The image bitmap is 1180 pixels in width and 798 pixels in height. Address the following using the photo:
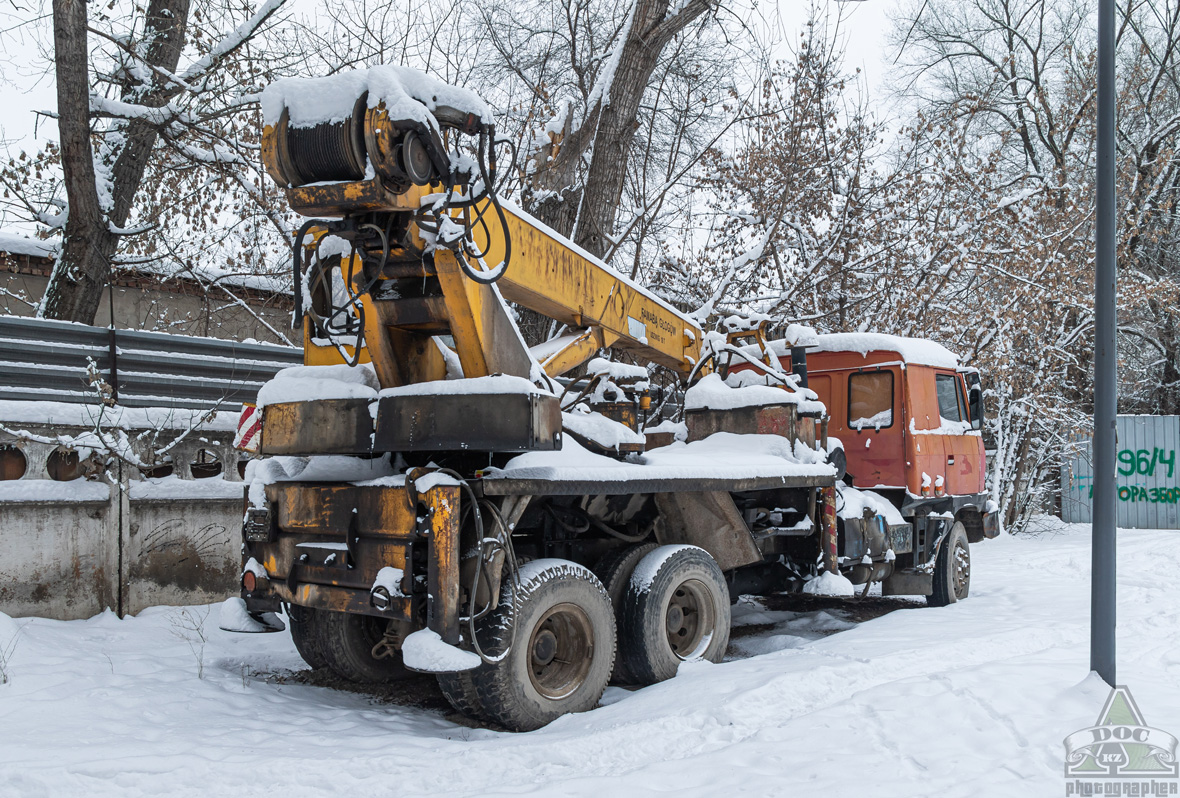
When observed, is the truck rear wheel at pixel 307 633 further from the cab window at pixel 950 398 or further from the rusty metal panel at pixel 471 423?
the cab window at pixel 950 398

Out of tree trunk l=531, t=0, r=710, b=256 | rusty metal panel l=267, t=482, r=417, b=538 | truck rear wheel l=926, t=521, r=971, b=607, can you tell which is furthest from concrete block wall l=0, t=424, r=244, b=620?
truck rear wheel l=926, t=521, r=971, b=607

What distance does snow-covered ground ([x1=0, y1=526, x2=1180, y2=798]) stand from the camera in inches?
151

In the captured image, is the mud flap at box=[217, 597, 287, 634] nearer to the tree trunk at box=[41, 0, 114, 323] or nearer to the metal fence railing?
the metal fence railing

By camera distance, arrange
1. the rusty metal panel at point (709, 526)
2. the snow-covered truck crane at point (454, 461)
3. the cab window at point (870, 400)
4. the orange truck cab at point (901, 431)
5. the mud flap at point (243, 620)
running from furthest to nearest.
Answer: the cab window at point (870, 400), the orange truck cab at point (901, 431), the rusty metal panel at point (709, 526), the mud flap at point (243, 620), the snow-covered truck crane at point (454, 461)

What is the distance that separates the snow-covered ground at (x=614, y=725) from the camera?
385cm

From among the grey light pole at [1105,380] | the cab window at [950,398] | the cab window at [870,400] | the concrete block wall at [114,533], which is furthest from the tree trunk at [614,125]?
the grey light pole at [1105,380]

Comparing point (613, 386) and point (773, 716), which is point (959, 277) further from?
point (773, 716)

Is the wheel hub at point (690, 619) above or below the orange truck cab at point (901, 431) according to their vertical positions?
below

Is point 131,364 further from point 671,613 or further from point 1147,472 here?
point 1147,472

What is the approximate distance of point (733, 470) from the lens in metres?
6.30

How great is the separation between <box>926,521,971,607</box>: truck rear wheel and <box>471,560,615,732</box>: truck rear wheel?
5036 mm

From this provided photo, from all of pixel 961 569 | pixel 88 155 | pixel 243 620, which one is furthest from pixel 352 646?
pixel 961 569

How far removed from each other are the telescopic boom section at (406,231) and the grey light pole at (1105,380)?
9.94 feet

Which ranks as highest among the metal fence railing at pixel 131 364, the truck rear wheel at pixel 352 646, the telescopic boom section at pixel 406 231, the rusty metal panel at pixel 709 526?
the telescopic boom section at pixel 406 231
